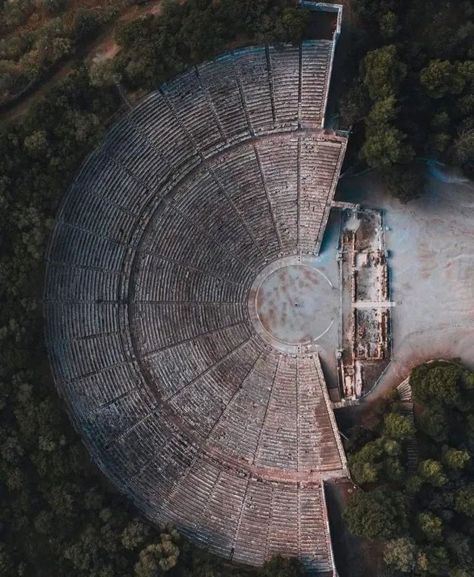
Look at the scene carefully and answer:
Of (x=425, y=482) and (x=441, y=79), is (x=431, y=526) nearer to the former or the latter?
(x=425, y=482)

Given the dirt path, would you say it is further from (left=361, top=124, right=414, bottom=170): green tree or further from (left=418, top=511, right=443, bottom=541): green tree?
(left=418, top=511, right=443, bottom=541): green tree

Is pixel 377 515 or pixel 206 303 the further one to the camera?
pixel 206 303

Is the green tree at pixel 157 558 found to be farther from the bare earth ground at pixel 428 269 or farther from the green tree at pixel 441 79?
the green tree at pixel 441 79

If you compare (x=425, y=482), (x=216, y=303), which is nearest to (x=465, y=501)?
(x=425, y=482)

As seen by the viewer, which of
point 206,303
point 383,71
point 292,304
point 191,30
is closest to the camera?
point 383,71

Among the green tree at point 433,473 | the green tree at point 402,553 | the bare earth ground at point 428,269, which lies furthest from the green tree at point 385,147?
the green tree at point 402,553

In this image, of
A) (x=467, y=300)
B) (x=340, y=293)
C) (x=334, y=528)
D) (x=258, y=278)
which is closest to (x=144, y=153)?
(x=258, y=278)

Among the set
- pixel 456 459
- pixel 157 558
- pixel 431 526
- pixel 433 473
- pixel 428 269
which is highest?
pixel 428 269
